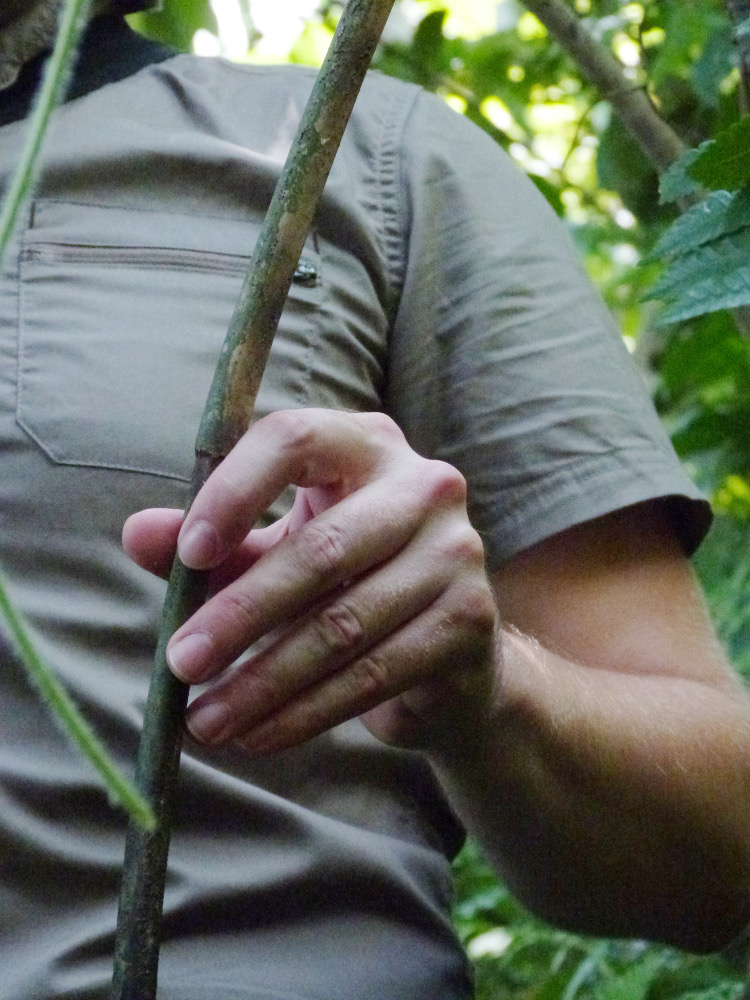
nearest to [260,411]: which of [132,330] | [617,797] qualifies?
[132,330]

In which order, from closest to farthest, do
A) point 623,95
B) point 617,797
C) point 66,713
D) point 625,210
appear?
point 66,713 < point 617,797 < point 623,95 < point 625,210

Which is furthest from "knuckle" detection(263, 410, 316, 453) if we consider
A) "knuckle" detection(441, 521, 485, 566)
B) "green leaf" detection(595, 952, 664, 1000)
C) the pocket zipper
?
"green leaf" detection(595, 952, 664, 1000)

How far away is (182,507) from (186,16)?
0.81 m

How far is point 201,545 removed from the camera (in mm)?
535

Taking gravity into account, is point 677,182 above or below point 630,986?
above

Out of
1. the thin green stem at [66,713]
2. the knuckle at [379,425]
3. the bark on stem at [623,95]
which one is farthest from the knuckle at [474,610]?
the bark on stem at [623,95]

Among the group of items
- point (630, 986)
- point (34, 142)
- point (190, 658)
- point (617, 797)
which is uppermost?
point (34, 142)

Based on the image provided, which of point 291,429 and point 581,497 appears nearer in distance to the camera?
point 291,429

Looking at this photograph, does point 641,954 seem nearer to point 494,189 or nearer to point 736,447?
point 736,447

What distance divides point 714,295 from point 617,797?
40 centimetres

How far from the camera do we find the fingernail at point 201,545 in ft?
1.75

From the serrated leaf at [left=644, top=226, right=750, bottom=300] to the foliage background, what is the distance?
1.67 ft

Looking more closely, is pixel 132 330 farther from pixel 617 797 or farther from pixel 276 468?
pixel 617 797

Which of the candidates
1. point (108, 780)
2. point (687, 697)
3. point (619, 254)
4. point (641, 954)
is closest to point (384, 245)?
point (687, 697)
